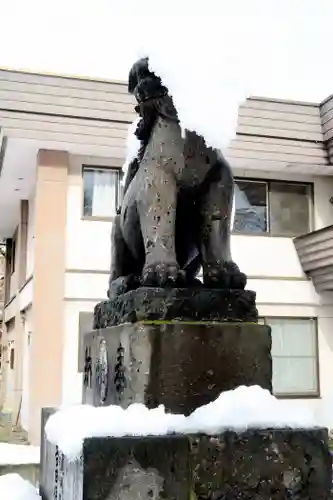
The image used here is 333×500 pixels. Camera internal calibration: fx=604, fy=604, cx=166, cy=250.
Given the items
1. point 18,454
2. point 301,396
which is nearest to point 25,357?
point 18,454

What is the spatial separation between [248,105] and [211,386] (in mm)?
10376

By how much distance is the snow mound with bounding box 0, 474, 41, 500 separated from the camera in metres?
3.63

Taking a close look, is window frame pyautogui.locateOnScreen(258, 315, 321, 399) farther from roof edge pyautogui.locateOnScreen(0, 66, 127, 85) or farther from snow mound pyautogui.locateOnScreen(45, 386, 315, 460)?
snow mound pyautogui.locateOnScreen(45, 386, 315, 460)

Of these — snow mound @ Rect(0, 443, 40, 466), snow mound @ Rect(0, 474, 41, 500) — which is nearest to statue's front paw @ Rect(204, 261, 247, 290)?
snow mound @ Rect(0, 474, 41, 500)

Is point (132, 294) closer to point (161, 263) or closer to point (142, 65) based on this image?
point (161, 263)

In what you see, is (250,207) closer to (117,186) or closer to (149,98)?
(117,186)

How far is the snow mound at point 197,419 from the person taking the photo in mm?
2439

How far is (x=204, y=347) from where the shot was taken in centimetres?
269

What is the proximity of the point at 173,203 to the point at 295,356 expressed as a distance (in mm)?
10218

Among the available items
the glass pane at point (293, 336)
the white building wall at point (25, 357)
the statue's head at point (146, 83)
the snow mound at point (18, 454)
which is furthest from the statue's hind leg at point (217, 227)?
the white building wall at point (25, 357)

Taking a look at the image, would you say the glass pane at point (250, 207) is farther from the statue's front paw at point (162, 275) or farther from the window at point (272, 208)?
the statue's front paw at point (162, 275)

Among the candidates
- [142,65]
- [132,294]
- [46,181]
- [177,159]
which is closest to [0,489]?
[132,294]

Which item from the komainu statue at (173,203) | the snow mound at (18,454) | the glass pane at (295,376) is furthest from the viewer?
the glass pane at (295,376)

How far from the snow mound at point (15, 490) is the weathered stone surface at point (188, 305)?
1485mm
